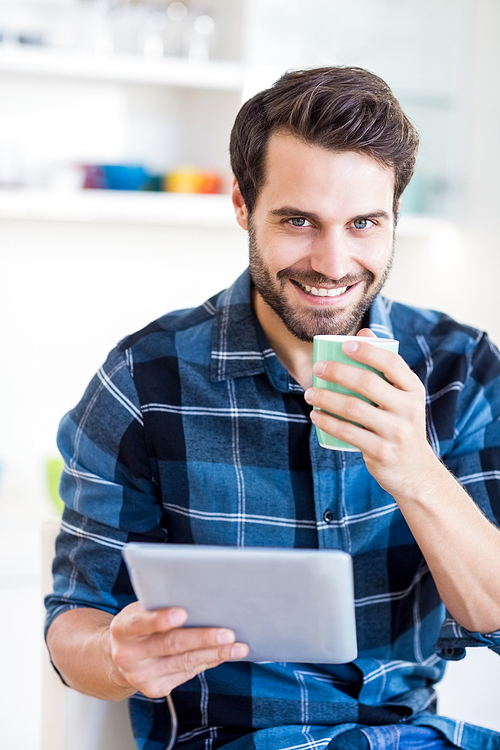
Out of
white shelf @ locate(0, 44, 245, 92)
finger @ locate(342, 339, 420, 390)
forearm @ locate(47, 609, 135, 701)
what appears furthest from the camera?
white shelf @ locate(0, 44, 245, 92)

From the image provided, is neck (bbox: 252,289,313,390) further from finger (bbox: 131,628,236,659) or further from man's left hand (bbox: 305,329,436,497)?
finger (bbox: 131,628,236,659)

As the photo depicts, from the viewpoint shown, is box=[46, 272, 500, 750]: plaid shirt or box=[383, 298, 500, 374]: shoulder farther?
box=[383, 298, 500, 374]: shoulder

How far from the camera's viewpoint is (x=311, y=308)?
1125 mm

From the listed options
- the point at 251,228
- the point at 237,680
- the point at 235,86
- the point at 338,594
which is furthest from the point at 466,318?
the point at 338,594

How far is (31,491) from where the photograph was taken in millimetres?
2455

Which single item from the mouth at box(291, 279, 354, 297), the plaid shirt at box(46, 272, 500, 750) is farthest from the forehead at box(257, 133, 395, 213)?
the plaid shirt at box(46, 272, 500, 750)

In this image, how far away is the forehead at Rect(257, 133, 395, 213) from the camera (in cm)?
106

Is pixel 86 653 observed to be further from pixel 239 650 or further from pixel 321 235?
pixel 321 235

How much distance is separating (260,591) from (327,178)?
56 centimetres

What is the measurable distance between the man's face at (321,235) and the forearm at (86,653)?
47 cm

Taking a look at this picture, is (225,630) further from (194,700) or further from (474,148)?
(474,148)

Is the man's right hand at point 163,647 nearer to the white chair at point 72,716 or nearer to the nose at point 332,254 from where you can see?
the white chair at point 72,716

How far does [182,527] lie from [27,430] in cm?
144

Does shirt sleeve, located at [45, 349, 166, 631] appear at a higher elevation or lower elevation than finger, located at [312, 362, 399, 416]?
lower
